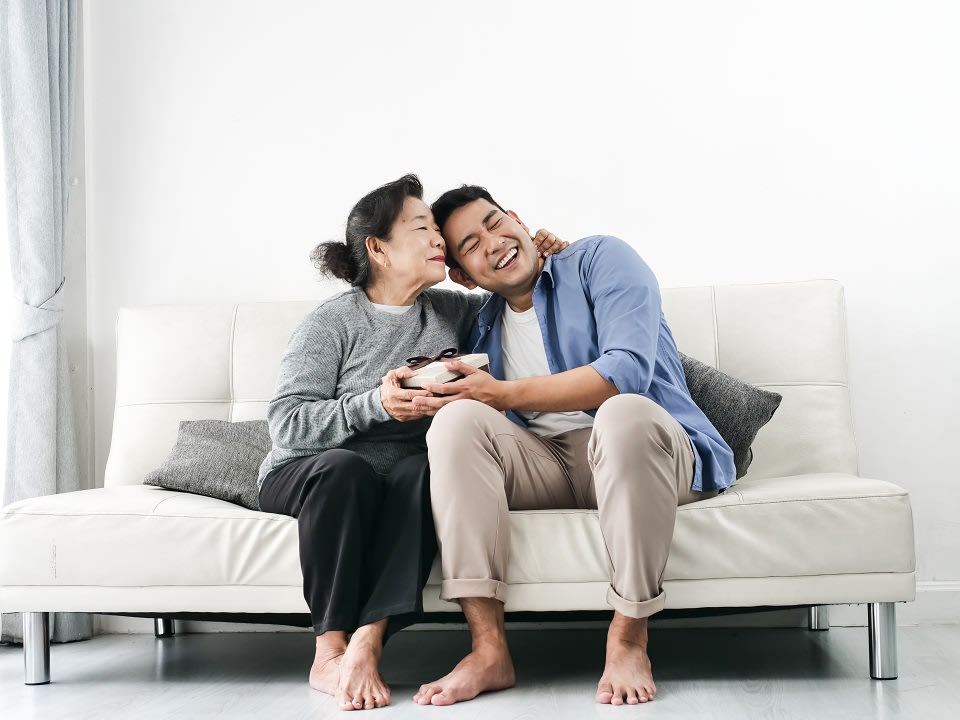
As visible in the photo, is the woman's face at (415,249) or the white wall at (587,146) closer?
the woman's face at (415,249)

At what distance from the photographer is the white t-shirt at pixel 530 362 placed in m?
2.16

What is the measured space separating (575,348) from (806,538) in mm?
620

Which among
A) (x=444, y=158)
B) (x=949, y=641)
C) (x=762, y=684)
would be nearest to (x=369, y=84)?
(x=444, y=158)

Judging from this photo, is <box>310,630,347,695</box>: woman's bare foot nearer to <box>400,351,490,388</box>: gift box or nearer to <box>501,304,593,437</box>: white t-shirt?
<box>400,351,490,388</box>: gift box

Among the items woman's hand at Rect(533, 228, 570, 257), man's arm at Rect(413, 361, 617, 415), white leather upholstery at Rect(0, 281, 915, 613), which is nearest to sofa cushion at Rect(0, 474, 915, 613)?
white leather upholstery at Rect(0, 281, 915, 613)

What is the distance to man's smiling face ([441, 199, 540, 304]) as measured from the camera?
216 centimetres

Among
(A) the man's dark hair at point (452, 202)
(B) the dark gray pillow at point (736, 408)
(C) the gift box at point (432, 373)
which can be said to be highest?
(A) the man's dark hair at point (452, 202)

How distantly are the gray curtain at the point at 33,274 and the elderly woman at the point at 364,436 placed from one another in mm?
876

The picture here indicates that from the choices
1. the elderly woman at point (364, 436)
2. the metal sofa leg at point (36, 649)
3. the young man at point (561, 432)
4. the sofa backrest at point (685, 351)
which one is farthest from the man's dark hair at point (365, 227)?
the metal sofa leg at point (36, 649)

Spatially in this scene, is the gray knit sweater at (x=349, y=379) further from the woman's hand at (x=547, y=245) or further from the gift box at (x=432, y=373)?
the woman's hand at (x=547, y=245)

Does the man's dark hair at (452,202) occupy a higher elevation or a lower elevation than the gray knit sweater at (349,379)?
higher

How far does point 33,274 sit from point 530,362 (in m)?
1.46

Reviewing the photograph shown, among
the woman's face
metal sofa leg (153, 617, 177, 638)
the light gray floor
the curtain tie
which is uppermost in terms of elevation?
the woman's face

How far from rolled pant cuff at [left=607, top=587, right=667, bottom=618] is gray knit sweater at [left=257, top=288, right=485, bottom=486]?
1.98 ft
